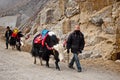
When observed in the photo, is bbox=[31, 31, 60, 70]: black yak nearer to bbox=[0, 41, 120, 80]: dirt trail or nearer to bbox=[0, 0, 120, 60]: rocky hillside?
bbox=[0, 41, 120, 80]: dirt trail

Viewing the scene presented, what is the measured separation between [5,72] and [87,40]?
23.9ft

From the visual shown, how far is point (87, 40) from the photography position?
66.9ft

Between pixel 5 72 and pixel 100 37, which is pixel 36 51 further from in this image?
pixel 100 37

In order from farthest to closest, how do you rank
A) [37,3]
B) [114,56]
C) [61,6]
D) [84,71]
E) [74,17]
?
[37,3], [61,6], [74,17], [114,56], [84,71]

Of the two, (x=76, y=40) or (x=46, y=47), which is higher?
(x=76, y=40)

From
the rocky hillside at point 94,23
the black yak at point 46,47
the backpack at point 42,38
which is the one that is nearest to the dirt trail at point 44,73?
the black yak at point 46,47

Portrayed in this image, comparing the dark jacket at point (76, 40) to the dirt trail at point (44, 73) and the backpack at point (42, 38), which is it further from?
the backpack at point (42, 38)

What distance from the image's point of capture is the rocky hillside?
18.6 m

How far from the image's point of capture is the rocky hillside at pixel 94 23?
18641 millimetres

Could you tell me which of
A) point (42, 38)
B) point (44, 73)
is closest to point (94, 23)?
point (42, 38)

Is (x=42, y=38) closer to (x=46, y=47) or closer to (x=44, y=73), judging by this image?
(x=46, y=47)

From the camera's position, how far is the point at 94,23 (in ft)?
69.5

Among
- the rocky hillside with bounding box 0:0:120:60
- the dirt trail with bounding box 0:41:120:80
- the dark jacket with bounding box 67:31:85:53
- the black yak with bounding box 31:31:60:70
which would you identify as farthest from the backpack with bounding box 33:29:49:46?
the rocky hillside with bounding box 0:0:120:60

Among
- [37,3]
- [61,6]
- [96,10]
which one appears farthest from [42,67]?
[37,3]
